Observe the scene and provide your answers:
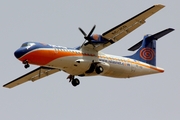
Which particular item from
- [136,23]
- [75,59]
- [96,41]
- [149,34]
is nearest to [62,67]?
[75,59]

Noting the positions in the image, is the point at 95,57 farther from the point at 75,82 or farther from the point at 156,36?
the point at 156,36

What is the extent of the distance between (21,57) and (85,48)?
5.03m

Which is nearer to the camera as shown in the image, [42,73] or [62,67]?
[62,67]

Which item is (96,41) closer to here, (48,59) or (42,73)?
(48,59)

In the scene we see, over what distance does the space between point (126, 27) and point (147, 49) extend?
5261 mm

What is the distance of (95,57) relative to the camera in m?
24.3

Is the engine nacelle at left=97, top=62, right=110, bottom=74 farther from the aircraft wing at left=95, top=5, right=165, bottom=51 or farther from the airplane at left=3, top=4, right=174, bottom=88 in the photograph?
the aircraft wing at left=95, top=5, right=165, bottom=51

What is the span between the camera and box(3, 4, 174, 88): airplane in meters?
21.7

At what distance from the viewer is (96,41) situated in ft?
77.8

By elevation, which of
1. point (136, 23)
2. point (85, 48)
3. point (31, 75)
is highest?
point (136, 23)

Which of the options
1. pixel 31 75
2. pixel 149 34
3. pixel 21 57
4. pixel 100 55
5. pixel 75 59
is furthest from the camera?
pixel 149 34

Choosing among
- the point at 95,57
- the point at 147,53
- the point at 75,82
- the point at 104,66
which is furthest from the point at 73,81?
the point at 147,53

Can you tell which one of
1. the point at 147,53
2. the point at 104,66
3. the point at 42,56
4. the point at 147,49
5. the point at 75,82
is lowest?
the point at 75,82

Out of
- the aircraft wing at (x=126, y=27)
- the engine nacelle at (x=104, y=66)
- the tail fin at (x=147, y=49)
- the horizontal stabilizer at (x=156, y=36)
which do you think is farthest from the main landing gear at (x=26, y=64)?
the horizontal stabilizer at (x=156, y=36)
